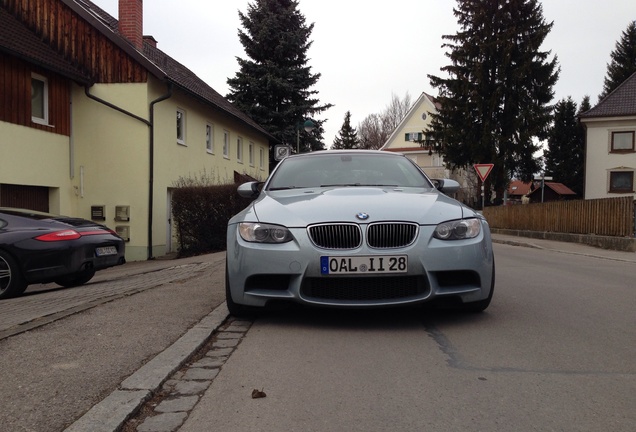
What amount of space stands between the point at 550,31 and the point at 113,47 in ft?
88.7

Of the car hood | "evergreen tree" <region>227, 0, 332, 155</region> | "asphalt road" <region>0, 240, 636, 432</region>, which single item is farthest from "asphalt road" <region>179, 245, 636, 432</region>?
"evergreen tree" <region>227, 0, 332, 155</region>

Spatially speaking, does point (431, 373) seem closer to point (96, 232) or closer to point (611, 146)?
point (96, 232)

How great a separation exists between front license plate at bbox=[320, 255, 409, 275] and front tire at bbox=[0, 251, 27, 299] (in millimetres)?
5514

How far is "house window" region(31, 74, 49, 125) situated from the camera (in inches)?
666

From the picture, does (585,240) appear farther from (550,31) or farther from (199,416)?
(550,31)

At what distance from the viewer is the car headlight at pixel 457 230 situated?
455cm

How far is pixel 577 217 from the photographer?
1888 centimetres

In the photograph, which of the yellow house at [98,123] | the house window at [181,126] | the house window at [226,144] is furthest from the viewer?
the house window at [226,144]

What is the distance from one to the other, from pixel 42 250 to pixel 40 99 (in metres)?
10.9

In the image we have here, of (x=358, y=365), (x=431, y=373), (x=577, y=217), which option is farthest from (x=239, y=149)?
(x=431, y=373)

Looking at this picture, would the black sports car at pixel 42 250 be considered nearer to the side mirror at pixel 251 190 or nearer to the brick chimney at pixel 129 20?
the side mirror at pixel 251 190

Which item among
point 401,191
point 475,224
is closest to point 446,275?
point 475,224

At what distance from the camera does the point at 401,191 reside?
17.6 feet

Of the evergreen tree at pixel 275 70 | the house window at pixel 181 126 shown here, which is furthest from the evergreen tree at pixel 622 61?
the house window at pixel 181 126
